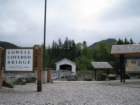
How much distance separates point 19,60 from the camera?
18.6m

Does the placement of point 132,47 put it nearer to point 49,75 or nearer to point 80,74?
point 49,75

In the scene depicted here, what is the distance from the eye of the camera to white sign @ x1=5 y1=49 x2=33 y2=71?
60.4 feet

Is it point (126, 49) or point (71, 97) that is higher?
point (126, 49)

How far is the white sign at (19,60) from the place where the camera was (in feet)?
60.4

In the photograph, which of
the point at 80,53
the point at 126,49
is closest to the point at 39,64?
the point at 126,49

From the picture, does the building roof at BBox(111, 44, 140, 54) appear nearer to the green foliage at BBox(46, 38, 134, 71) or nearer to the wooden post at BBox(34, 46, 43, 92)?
the wooden post at BBox(34, 46, 43, 92)

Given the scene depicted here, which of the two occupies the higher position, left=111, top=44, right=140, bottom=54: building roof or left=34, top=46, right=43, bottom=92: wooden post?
left=111, top=44, right=140, bottom=54: building roof

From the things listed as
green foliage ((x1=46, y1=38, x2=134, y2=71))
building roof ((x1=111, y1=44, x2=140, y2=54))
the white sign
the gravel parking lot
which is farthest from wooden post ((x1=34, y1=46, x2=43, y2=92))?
green foliage ((x1=46, y1=38, x2=134, y2=71))

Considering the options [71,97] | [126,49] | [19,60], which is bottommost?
[71,97]

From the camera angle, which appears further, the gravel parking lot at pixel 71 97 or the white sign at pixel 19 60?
the white sign at pixel 19 60

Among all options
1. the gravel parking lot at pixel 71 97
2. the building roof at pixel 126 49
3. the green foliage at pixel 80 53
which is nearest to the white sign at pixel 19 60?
the gravel parking lot at pixel 71 97

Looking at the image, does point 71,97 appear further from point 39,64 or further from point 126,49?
point 126,49

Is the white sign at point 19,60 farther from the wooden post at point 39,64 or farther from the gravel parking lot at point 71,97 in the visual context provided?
the gravel parking lot at point 71,97

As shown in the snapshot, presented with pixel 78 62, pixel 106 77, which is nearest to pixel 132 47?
pixel 106 77
